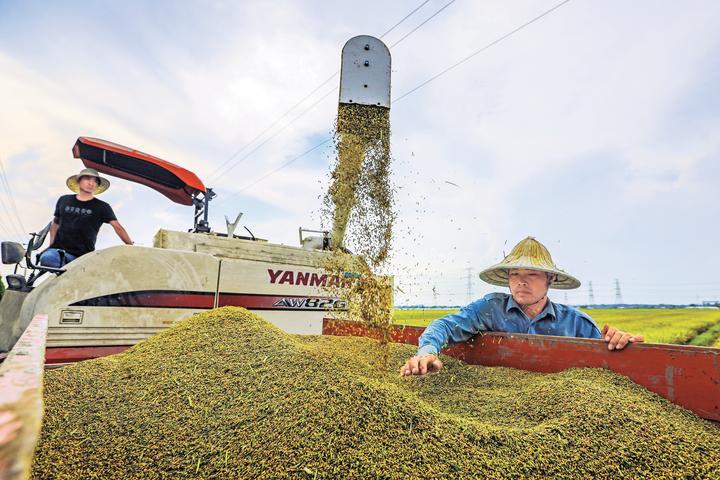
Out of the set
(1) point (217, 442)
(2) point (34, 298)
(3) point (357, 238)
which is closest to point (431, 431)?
(1) point (217, 442)

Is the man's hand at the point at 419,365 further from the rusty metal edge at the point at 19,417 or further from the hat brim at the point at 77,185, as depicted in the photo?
the hat brim at the point at 77,185

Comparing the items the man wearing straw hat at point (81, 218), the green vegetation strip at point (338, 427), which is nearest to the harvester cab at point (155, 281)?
the man wearing straw hat at point (81, 218)

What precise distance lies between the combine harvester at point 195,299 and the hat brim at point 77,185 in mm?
219

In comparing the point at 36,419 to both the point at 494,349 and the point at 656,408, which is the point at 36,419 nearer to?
the point at 656,408

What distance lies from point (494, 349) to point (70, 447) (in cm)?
211

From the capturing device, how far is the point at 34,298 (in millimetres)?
3203

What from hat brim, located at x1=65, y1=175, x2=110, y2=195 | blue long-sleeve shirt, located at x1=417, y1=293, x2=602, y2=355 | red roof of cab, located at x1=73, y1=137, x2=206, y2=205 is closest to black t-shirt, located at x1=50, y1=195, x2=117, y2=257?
hat brim, located at x1=65, y1=175, x2=110, y2=195

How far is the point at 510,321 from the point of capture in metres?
2.77

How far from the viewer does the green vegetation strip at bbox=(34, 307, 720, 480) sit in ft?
4.25

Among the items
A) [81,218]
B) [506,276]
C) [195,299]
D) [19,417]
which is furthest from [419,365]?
[81,218]

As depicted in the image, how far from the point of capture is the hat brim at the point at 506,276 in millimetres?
2654

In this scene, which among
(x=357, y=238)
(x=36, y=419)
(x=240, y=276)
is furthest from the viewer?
(x=240, y=276)

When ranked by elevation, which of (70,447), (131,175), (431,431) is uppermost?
(131,175)

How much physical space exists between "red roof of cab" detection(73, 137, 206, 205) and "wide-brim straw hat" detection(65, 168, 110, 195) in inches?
6.1
